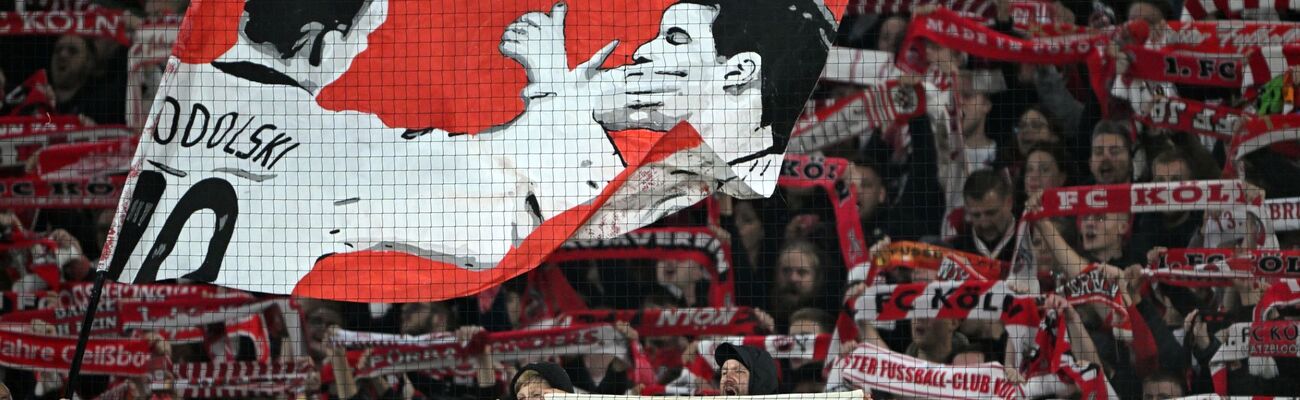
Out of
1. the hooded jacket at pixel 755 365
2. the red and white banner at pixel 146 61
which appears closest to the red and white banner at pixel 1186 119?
the hooded jacket at pixel 755 365

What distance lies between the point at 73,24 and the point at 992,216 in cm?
575

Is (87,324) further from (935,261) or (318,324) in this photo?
(935,261)

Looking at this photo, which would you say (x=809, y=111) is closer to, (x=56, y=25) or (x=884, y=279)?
(x=884, y=279)

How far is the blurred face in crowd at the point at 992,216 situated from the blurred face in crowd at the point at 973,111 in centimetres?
41

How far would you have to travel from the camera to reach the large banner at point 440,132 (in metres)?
5.55

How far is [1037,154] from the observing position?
7953 millimetres

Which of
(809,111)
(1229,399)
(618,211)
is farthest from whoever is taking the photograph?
(809,111)

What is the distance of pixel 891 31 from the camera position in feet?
26.5

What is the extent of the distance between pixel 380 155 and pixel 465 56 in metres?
0.58

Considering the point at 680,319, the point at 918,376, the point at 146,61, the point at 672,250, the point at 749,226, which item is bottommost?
the point at 918,376

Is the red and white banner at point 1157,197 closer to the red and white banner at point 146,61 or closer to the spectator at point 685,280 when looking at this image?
the spectator at point 685,280

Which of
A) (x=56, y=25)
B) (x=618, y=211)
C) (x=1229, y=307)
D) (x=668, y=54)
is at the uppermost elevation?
(x=56, y=25)

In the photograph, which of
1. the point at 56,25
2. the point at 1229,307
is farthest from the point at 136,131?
the point at 1229,307

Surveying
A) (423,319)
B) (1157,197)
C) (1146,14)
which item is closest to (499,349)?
(423,319)
